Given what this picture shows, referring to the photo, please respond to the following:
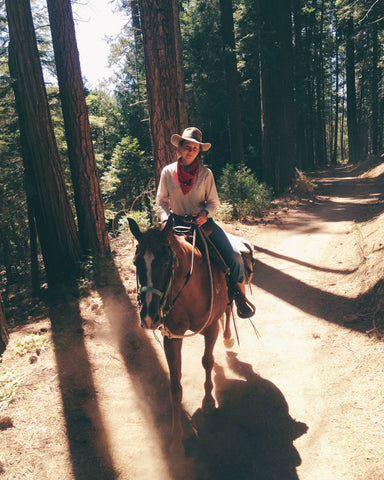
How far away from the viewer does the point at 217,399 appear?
14.8 ft

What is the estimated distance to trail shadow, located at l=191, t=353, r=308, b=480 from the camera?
133 inches

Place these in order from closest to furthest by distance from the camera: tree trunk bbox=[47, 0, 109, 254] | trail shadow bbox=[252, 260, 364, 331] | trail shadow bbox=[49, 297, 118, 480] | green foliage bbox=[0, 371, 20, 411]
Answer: trail shadow bbox=[49, 297, 118, 480], green foliage bbox=[0, 371, 20, 411], trail shadow bbox=[252, 260, 364, 331], tree trunk bbox=[47, 0, 109, 254]

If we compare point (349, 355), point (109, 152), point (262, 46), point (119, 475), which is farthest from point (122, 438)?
point (109, 152)

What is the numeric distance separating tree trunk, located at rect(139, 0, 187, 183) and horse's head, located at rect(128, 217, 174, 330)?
18.0 feet

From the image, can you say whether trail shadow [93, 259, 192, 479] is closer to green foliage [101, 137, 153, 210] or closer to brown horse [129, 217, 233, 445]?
brown horse [129, 217, 233, 445]

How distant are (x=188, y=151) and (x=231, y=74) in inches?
591

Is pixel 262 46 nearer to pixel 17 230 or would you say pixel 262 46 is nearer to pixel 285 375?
pixel 17 230

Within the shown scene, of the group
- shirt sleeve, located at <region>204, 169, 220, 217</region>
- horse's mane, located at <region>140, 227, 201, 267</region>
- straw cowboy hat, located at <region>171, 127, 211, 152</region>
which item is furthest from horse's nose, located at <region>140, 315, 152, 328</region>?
straw cowboy hat, located at <region>171, 127, 211, 152</region>

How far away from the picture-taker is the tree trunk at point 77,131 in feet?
27.0

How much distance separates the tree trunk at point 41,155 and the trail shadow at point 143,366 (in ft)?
4.67

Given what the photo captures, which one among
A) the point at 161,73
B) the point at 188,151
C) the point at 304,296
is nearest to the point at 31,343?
the point at 188,151

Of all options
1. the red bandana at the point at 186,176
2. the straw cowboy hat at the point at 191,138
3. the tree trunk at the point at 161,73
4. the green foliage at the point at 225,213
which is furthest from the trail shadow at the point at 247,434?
the green foliage at the point at 225,213

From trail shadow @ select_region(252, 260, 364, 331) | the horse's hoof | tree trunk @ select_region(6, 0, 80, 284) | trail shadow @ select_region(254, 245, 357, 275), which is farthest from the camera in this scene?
tree trunk @ select_region(6, 0, 80, 284)

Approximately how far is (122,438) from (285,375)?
2.48 m
